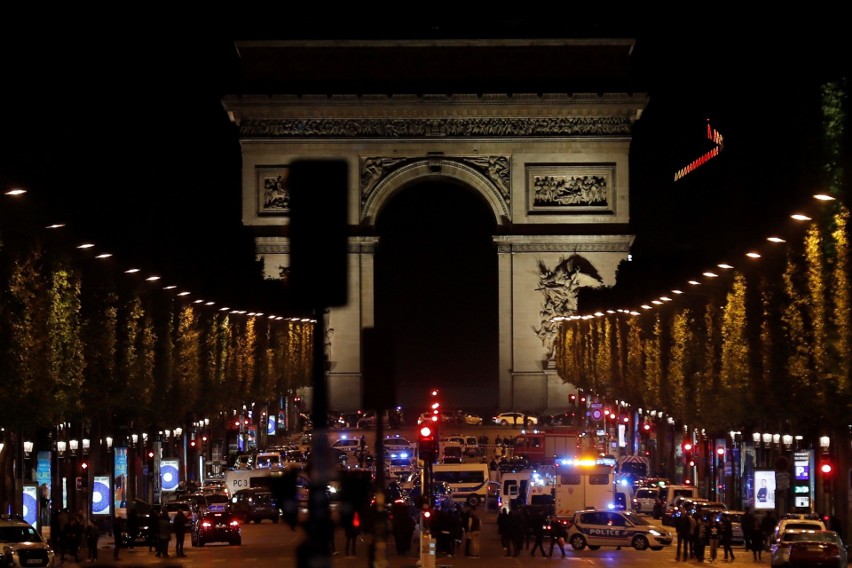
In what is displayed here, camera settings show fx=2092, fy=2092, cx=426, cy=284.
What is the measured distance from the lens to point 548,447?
7369 centimetres

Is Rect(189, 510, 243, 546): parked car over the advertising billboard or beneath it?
beneath

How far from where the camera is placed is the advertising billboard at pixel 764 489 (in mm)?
47500

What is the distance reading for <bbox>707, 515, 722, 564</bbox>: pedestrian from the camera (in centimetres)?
4300

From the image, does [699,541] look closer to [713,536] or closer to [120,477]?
[713,536]

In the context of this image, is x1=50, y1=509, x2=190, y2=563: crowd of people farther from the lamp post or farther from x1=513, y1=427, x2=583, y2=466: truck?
x1=513, y1=427, x2=583, y2=466: truck

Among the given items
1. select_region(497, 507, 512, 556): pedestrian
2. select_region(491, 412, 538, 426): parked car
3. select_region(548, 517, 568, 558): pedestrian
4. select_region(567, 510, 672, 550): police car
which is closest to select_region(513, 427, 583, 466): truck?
select_region(491, 412, 538, 426): parked car

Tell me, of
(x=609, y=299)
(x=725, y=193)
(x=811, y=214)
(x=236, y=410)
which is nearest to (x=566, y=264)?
(x=609, y=299)

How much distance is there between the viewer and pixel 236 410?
267 ft

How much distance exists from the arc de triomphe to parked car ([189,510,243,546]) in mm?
51021

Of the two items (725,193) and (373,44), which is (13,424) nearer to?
(725,193)

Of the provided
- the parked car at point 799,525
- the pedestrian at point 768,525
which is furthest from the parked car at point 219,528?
the parked car at point 799,525

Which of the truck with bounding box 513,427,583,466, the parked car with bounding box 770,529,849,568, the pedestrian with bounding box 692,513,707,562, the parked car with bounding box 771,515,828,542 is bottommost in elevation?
the pedestrian with bounding box 692,513,707,562

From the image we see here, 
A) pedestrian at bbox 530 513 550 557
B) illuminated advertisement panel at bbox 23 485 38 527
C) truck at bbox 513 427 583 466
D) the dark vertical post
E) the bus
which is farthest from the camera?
truck at bbox 513 427 583 466

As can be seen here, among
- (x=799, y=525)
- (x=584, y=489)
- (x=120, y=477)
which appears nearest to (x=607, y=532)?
(x=584, y=489)
